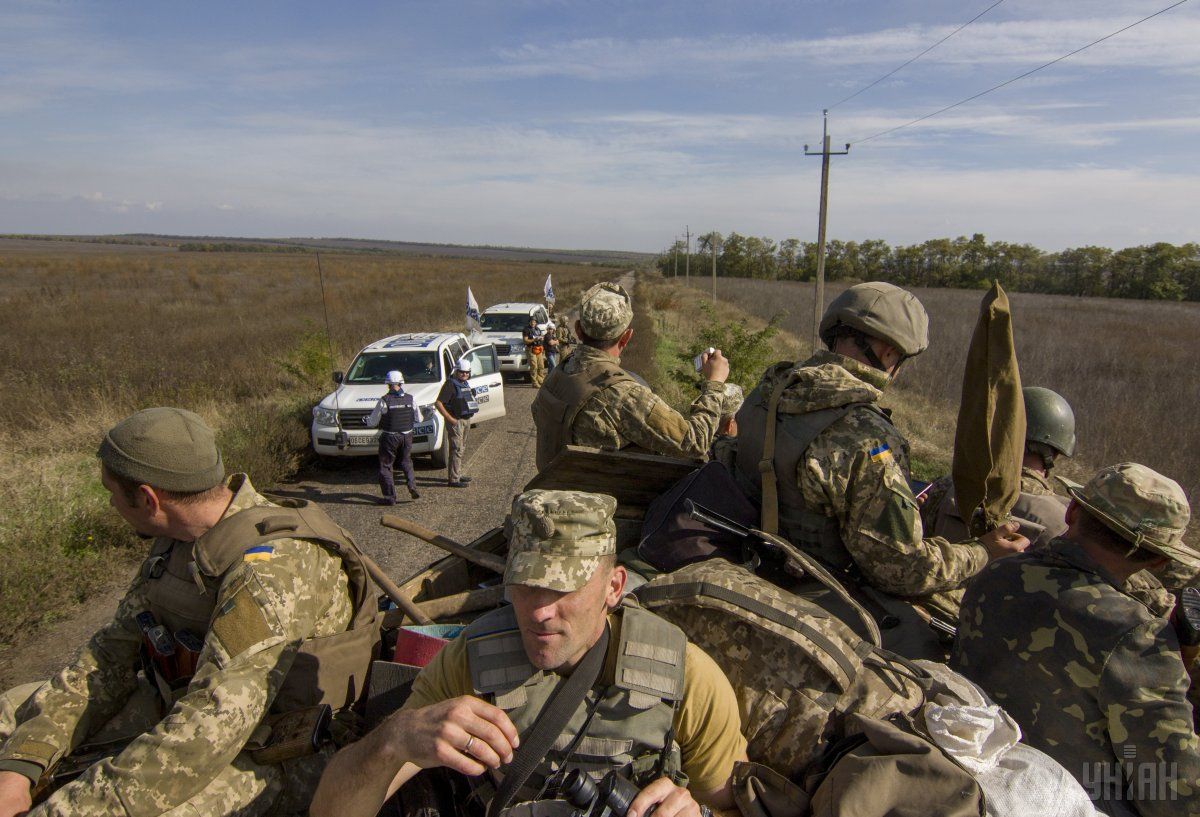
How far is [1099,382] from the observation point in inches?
623

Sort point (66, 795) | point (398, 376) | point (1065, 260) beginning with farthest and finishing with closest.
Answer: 1. point (1065, 260)
2. point (398, 376)
3. point (66, 795)

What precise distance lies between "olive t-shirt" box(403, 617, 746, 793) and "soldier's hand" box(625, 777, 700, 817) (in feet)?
0.64

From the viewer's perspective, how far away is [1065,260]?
6500 centimetres

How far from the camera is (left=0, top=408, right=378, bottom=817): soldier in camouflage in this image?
1.91m

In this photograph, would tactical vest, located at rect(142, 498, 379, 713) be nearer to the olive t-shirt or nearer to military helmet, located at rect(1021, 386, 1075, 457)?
the olive t-shirt

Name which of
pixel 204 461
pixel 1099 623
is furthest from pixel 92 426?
pixel 1099 623

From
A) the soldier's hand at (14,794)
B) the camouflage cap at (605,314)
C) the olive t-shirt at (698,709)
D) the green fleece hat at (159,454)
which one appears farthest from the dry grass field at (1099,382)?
the soldier's hand at (14,794)

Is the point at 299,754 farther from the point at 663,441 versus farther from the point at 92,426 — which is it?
the point at 92,426

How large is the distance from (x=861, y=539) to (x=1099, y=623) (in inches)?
28.8

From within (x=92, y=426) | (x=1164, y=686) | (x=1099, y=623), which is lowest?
(x=92, y=426)

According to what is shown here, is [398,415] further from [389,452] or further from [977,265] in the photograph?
[977,265]

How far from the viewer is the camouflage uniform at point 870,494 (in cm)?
252

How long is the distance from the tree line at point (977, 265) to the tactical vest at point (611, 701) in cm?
3718

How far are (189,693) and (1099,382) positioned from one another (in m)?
18.6
